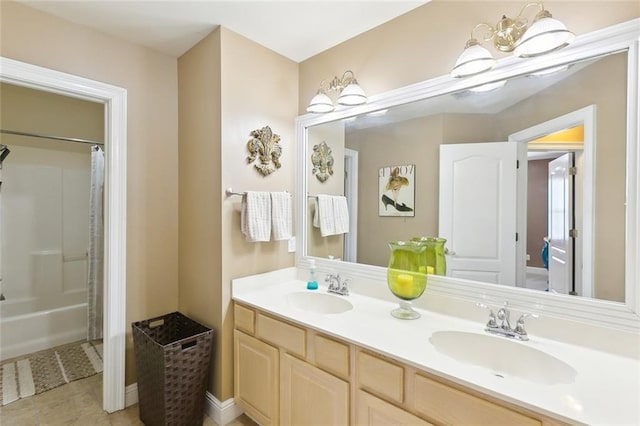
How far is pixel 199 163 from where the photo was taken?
6.63ft

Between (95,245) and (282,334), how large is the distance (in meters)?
2.35

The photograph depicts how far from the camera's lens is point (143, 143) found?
206 centimetres

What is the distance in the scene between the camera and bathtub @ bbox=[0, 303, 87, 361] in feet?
8.29

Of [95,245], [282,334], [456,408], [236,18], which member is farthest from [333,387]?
[95,245]

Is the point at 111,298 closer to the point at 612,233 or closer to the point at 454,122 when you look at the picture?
the point at 454,122

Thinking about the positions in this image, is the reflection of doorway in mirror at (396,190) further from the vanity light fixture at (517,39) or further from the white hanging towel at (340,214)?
the vanity light fixture at (517,39)

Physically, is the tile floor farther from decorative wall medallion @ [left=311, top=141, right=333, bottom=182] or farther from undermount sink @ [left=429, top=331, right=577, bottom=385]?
decorative wall medallion @ [left=311, top=141, right=333, bottom=182]

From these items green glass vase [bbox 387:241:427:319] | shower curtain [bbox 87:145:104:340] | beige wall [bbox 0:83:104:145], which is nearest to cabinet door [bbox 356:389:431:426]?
green glass vase [bbox 387:241:427:319]

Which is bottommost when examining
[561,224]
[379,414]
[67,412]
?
[67,412]

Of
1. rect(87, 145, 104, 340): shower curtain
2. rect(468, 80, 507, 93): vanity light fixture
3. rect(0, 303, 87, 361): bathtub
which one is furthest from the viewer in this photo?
rect(87, 145, 104, 340): shower curtain

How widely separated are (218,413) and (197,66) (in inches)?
91.2

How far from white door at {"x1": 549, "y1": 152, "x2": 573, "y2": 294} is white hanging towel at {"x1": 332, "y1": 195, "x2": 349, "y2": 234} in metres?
1.15

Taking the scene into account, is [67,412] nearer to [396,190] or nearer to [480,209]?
[396,190]

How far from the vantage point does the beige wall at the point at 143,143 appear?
1.79 m
